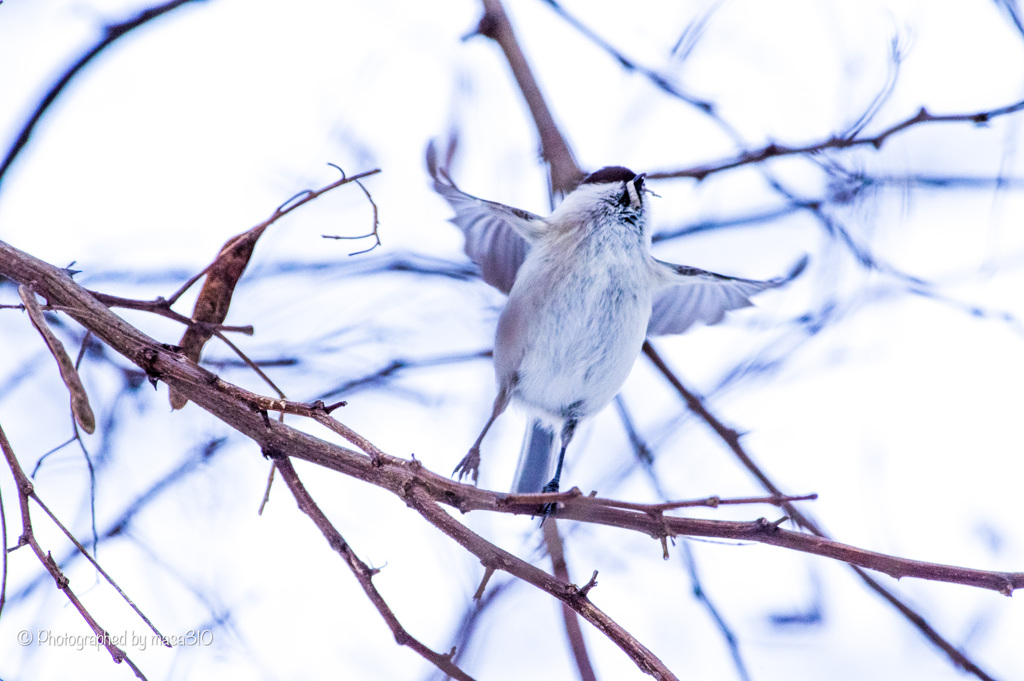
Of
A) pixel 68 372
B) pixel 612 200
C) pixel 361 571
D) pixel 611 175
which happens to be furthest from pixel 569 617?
pixel 611 175

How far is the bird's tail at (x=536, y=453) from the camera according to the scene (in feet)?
8.42

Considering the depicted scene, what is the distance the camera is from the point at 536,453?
8.52ft

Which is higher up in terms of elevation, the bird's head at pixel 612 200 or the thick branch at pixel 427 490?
the bird's head at pixel 612 200

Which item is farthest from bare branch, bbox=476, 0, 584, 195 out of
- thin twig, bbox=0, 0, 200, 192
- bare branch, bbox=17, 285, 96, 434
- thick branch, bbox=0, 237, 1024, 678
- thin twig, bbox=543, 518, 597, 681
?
bare branch, bbox=17, 285, 96, 434

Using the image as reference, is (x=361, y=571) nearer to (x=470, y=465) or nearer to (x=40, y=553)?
(x=40, y=553)

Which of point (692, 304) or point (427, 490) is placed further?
point (692, 304)

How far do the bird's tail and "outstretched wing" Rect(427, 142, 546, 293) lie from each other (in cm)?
46

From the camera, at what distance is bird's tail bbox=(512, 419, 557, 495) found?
8.42ft

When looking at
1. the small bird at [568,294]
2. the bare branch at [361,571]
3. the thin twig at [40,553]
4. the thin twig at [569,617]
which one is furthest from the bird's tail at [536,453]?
the thin twig at [40,553]

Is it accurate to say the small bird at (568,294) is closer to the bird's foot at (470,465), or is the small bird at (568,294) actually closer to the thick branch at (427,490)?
the bird's foot at (470,465)

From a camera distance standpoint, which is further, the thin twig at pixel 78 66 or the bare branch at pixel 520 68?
the bare branch at pixel 520 68

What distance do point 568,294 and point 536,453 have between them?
61 cm

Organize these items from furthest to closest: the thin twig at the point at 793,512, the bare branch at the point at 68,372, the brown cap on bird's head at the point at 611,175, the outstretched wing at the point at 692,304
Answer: the outstretched wing at the point at 692,304
the brown cap on bird's head at the point at 611,175
the thin twig at the point at 793,512
the bare branch at the point at 68,372

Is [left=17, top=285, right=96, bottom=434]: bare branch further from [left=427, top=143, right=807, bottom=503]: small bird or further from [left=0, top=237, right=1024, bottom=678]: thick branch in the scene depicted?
[left=427, top=143, right=807, bottom=503]: small bird
